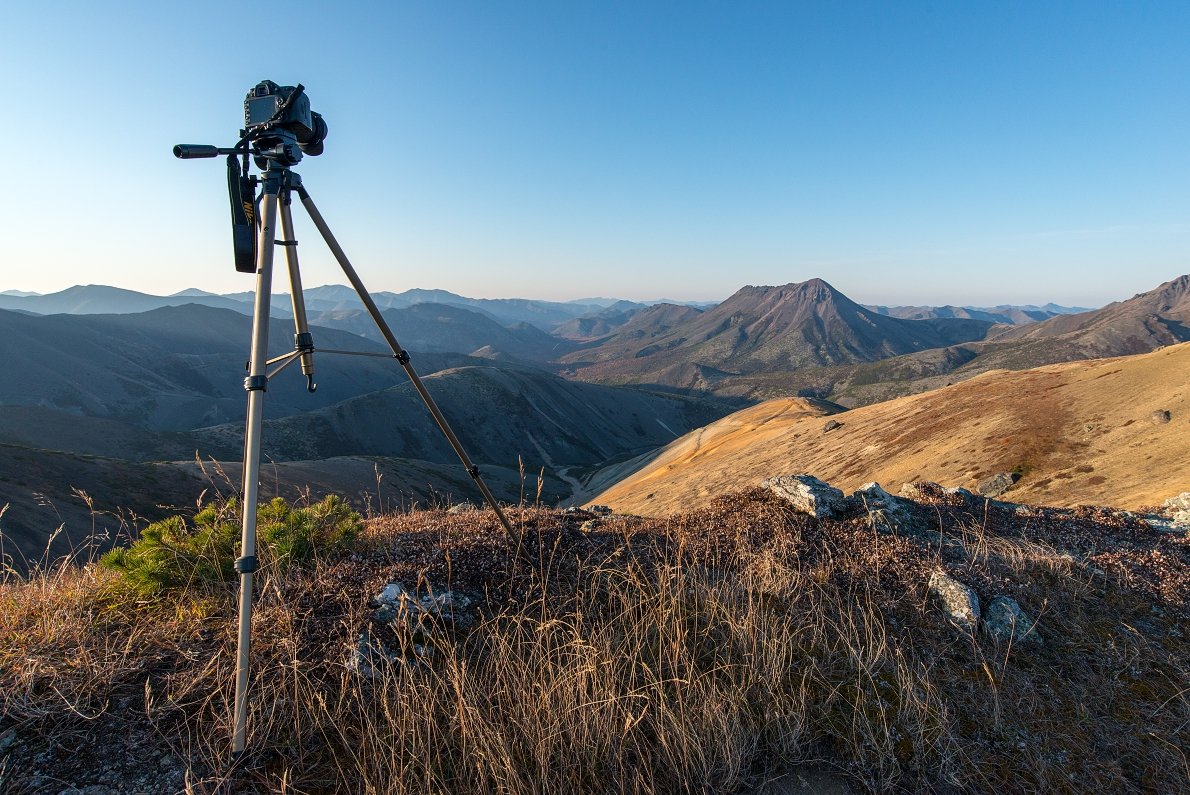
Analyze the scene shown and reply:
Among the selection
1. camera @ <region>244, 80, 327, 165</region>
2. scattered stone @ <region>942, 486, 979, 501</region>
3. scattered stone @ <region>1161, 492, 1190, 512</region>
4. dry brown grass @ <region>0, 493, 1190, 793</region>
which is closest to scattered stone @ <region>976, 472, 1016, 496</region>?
scattered stone @ <region>1161, 492, 1190, 512</region>

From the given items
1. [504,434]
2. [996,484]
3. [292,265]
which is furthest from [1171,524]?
[504,434]

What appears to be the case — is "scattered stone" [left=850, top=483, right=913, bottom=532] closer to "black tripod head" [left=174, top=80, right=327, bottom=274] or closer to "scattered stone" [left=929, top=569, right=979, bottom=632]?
"scattered stone" [left=929, top=569, right=979, bottom=632]

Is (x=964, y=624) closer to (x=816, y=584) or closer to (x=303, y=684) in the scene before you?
(x=816, y=584)

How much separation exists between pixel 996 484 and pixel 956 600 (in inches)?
951

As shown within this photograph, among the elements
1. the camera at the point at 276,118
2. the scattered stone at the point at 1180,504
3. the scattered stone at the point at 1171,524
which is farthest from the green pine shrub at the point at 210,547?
the scattered stone at the point at 1180,504

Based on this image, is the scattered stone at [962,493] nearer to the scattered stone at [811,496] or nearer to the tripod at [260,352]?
the scattered stone at [811,496]

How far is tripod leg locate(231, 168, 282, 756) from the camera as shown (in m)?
2.61

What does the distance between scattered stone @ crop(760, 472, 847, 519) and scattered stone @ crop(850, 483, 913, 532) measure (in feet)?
0.82

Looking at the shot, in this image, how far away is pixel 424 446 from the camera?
105 metres

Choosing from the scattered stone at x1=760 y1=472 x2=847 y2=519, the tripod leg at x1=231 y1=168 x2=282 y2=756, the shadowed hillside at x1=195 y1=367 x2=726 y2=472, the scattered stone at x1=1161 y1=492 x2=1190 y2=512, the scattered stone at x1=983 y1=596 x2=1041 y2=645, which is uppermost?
the tripod leg at x1=231 y1=168 x2=282 y2=756

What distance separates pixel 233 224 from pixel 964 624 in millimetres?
5850

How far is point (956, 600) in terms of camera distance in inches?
158

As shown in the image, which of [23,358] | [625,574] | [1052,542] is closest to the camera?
[625,574]

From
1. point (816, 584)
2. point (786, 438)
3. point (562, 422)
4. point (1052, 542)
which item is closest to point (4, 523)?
point (816, 584)
